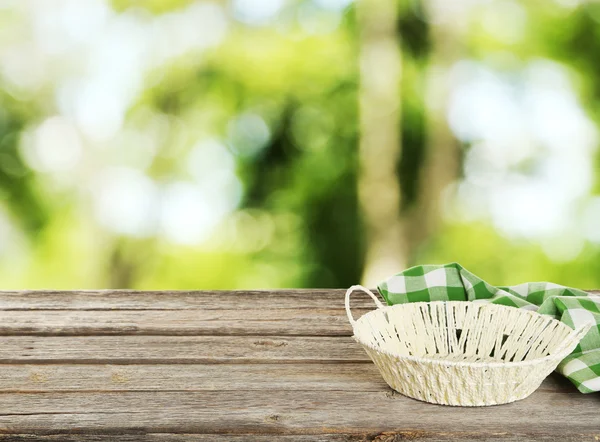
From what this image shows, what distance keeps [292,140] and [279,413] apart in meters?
5.11

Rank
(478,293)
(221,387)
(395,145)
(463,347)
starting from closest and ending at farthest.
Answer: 1. (221,387)
2. (463,347)
3. (478,293)
4. (395,145)

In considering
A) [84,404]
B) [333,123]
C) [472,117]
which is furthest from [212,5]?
[84,404]

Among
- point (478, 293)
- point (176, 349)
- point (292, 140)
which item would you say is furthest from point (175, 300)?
point (292, 140)

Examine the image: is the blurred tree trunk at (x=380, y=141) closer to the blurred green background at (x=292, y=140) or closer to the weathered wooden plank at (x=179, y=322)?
the blurred green background at (x=292, y=140)

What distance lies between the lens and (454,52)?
5512mm

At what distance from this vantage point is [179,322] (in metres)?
1.22

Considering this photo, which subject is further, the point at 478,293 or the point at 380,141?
the point at 380,141

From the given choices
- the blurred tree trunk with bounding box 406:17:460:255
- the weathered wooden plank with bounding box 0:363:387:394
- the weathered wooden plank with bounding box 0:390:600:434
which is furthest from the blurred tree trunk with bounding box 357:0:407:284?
the weathered wooden plank with bounding box 0:390:600:434

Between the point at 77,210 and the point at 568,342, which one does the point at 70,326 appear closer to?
the point at 568,342

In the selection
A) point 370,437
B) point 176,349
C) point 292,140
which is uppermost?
point 292,140

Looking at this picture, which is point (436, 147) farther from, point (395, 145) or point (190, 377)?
point (190, 377)

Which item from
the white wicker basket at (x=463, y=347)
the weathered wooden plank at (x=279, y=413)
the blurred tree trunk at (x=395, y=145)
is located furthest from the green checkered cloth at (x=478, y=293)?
the blurred tree trunk at (x=395, y=145)

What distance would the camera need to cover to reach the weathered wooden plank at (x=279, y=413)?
0.78 metres

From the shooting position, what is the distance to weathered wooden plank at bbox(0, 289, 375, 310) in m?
1.34
